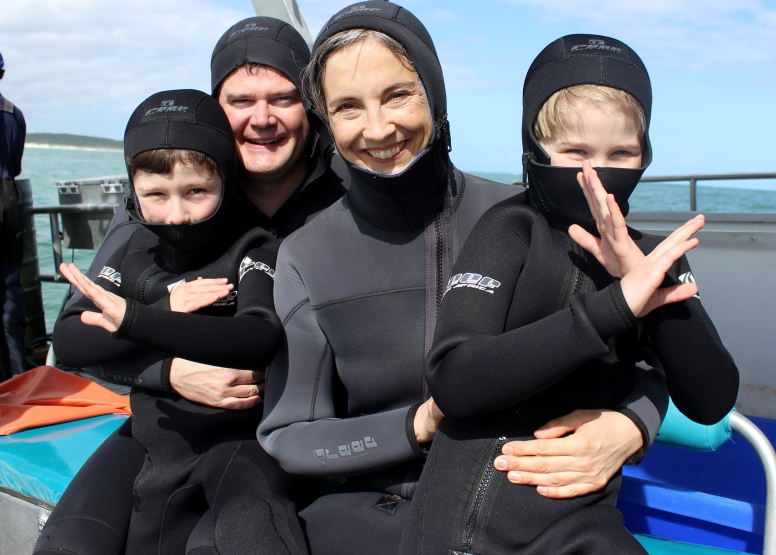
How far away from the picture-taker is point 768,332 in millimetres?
3875

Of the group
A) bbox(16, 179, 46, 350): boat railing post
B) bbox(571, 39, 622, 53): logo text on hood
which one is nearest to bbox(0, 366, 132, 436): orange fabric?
bbox(16, 179, 46, 350): boat railing post

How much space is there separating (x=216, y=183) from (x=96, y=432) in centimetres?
140

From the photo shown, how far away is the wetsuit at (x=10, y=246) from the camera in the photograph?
493 centimetres

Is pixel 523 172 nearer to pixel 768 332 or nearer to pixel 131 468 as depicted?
pixel 131 468

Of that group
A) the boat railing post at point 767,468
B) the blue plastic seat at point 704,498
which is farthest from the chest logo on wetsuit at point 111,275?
the boat railing post at point 767,468

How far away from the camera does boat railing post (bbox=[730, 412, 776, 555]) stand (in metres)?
1.60

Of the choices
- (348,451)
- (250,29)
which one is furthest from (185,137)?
(348,451)

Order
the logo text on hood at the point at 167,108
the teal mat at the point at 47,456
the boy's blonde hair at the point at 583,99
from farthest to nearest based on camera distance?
1. the teal mat at the point at 47,456
2. the logo text on hood at the point at 167,108
3. the boy's blonde hair at the point at 583,99

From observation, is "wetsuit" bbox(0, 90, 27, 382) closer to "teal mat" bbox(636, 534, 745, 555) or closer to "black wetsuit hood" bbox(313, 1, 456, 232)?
"black wetsuit hood" bbox(313, 1, 456, 232)

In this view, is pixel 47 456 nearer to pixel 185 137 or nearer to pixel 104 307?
pixel 104 307

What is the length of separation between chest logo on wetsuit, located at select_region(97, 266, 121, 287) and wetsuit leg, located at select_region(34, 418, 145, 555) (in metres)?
0.55

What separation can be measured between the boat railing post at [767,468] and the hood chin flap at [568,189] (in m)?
0.65

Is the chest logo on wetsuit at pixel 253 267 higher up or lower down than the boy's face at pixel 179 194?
lower down

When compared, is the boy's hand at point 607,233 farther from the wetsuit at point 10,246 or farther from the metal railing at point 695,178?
the wetsuit at point 10,246
